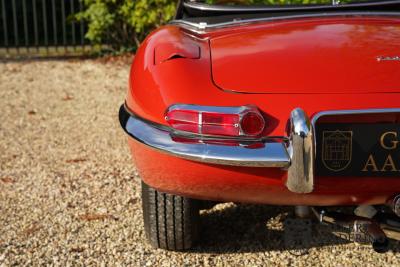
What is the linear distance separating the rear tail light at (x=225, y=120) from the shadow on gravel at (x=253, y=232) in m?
0.78

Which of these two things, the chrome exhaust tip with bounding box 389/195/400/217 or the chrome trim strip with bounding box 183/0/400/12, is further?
the chrome trim strip with bounding box 183/0/400/12

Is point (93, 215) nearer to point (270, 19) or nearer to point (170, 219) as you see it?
point (170, 219)

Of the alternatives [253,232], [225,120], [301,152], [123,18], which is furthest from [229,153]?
[123,18]

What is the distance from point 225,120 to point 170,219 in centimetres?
73

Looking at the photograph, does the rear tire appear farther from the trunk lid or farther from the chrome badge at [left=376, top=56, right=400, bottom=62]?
the chrome badge at [left=376, top=56, right=400, bottom=62]

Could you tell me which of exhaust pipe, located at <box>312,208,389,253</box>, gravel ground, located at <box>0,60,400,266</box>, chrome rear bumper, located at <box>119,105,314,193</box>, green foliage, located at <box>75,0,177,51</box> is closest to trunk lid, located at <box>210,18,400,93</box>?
chrome rear bumper, located at <box>119,105,314,193</box>

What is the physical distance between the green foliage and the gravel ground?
8.81ft

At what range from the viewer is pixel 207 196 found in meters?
2.57

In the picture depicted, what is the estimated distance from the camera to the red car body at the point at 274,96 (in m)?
2.46

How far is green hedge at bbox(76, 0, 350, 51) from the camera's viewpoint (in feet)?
27.8

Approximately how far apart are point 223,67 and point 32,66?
659 cm

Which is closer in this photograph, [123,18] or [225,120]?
[225,120]

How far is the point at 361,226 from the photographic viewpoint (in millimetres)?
2613

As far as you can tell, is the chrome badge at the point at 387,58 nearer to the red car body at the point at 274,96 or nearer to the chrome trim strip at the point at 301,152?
the red car body at the point at 274,96
